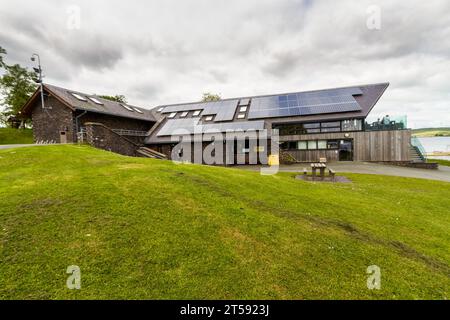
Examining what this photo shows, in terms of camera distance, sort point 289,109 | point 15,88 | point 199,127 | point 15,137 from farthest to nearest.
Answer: point 15,88
point 15,137
point 289,109
point 199,127

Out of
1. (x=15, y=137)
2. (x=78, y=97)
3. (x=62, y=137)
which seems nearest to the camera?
(x=62, y=137)

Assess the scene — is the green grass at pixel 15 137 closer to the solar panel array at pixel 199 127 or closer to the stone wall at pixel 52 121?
the stone wall at pixel 52 121

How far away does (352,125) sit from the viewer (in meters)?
23.6

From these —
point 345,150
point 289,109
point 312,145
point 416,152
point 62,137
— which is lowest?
point 416,152

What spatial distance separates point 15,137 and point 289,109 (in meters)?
40.5

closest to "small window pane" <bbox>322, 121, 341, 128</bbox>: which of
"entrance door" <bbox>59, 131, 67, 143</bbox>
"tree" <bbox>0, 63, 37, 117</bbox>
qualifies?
"entrance door" <bbox>59, 131, 67, 143</bbox>

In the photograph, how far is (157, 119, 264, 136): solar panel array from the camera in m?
23.7

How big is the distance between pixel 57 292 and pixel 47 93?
24072 mm

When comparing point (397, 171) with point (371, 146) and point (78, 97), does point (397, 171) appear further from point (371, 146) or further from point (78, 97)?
point (78, 97)

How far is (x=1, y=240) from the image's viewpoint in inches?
140

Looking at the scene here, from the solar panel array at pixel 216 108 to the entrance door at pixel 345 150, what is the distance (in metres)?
13.5

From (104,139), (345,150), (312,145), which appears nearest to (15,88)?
(104,139)

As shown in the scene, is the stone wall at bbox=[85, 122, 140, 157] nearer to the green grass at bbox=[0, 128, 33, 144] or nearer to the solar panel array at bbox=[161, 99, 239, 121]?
the solar panel array at bbox=[161, 99, 239, 121]

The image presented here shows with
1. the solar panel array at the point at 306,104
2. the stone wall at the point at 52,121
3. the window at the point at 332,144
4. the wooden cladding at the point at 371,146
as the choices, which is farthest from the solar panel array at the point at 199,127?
the stone wall at the point at 52,121
